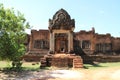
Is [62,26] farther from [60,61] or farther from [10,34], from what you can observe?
[10,34]

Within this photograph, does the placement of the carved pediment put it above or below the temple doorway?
above

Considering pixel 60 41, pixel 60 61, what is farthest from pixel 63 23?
pixel 60 61

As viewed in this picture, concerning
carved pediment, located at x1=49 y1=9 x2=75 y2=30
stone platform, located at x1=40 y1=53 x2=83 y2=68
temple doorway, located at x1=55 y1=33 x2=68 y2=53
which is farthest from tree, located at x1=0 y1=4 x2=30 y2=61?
temple doorway, located at x1=55 y1=33 x2=68 y2=53

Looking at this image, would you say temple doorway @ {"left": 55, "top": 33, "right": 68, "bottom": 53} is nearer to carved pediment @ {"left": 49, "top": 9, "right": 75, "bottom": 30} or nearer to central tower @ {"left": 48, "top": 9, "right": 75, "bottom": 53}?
A: central tower @ {"left": 48, "top": 9, "right": 75, "bottom": 53}

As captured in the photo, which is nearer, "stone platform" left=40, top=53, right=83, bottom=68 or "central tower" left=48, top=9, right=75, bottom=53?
"stone platform" left=40, top=53, right=83, bottom=68

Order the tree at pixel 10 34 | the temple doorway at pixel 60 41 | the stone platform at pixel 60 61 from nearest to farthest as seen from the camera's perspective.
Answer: the tree at pixel 10 34, the stone platform at pixel 60 61, the temple doorway at pixel 60 41

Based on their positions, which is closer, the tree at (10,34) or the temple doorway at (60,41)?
the tree at (10,34)

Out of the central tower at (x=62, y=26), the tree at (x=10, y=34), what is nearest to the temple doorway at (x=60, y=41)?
the central tower at (x=62, y=26)

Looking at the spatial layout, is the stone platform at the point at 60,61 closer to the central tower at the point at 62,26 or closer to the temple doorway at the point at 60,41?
the central tower at the point at 62,26

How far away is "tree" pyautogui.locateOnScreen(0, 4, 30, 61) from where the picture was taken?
69.2ft

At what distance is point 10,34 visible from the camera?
871 inches

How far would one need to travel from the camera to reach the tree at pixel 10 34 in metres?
21.1

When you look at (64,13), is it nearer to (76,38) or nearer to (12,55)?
(12,55)

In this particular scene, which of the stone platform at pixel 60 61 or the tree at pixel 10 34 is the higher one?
the tree at pixel 10 34
